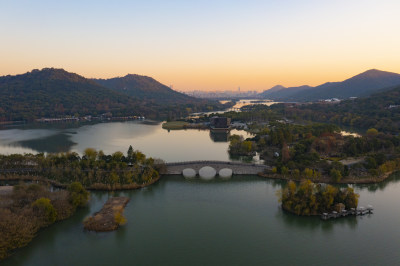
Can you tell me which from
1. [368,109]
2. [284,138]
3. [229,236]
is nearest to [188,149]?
[284,138]

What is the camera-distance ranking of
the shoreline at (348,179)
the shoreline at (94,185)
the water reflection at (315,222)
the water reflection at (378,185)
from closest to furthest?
the water reflection at (315,222) < the shoreline at (94,185) < the water reflection at (378,185) < the shoreline at (348,179)

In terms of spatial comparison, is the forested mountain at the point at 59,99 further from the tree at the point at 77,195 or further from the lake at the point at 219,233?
the lake at the point at 219,233

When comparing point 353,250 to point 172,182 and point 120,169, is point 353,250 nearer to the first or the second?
point 172,182

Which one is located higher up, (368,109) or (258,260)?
(368,109)

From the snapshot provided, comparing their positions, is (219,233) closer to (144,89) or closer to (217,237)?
(217,237)

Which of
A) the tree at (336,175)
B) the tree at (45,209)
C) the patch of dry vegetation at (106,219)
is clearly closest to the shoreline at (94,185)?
the patch of dry vegetation at (106,219)

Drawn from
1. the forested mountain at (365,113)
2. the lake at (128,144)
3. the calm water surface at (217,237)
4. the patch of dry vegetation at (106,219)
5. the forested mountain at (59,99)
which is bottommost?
the calm water surface at (217,237)
